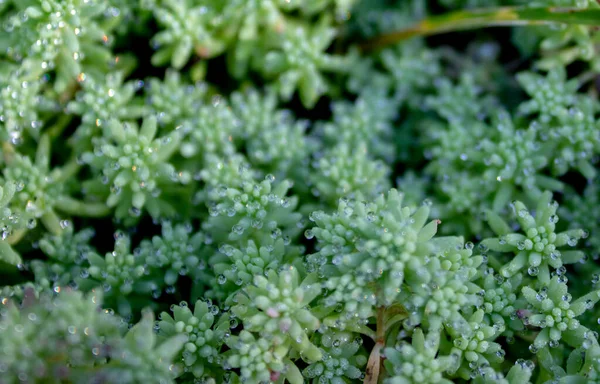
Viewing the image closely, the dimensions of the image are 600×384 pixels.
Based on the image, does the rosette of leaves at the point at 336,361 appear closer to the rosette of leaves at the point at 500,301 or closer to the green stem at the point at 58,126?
the rosette of leaves at the point at 500,301

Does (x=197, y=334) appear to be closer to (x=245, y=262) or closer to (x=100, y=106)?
(x=245, y=262)

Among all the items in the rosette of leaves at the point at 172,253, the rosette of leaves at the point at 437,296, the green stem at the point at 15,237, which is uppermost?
the green stem at the point at 15,237

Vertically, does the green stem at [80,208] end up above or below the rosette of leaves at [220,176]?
above

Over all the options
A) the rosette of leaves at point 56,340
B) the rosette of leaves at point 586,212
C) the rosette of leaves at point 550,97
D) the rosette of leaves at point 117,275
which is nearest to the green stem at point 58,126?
the rosette of leaves at point 117,275

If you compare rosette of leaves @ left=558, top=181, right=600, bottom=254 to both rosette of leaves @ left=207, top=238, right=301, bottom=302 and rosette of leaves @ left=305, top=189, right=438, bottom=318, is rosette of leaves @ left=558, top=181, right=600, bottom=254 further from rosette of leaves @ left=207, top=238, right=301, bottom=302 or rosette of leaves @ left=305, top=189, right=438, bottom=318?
A: rosette of leaves @ left=207, top=238, right=301, bottom=302

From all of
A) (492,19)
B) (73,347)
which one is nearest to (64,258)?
(73,347)

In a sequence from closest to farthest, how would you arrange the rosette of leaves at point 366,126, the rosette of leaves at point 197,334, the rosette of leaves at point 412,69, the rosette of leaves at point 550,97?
1. the rosette of leaves at point 197,334
2. the rosette of leaves at point 550,97
3. the rosette of leaves at point 366,126
4. the rosette of leaves at point 412,69

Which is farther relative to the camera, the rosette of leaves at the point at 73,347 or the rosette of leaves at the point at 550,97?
the rosette of leaves at the point at 550,97

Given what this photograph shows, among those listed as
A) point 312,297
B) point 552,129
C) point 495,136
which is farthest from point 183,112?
point 552,129

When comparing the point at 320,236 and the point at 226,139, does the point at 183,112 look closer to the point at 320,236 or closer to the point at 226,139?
the point at 226,139
